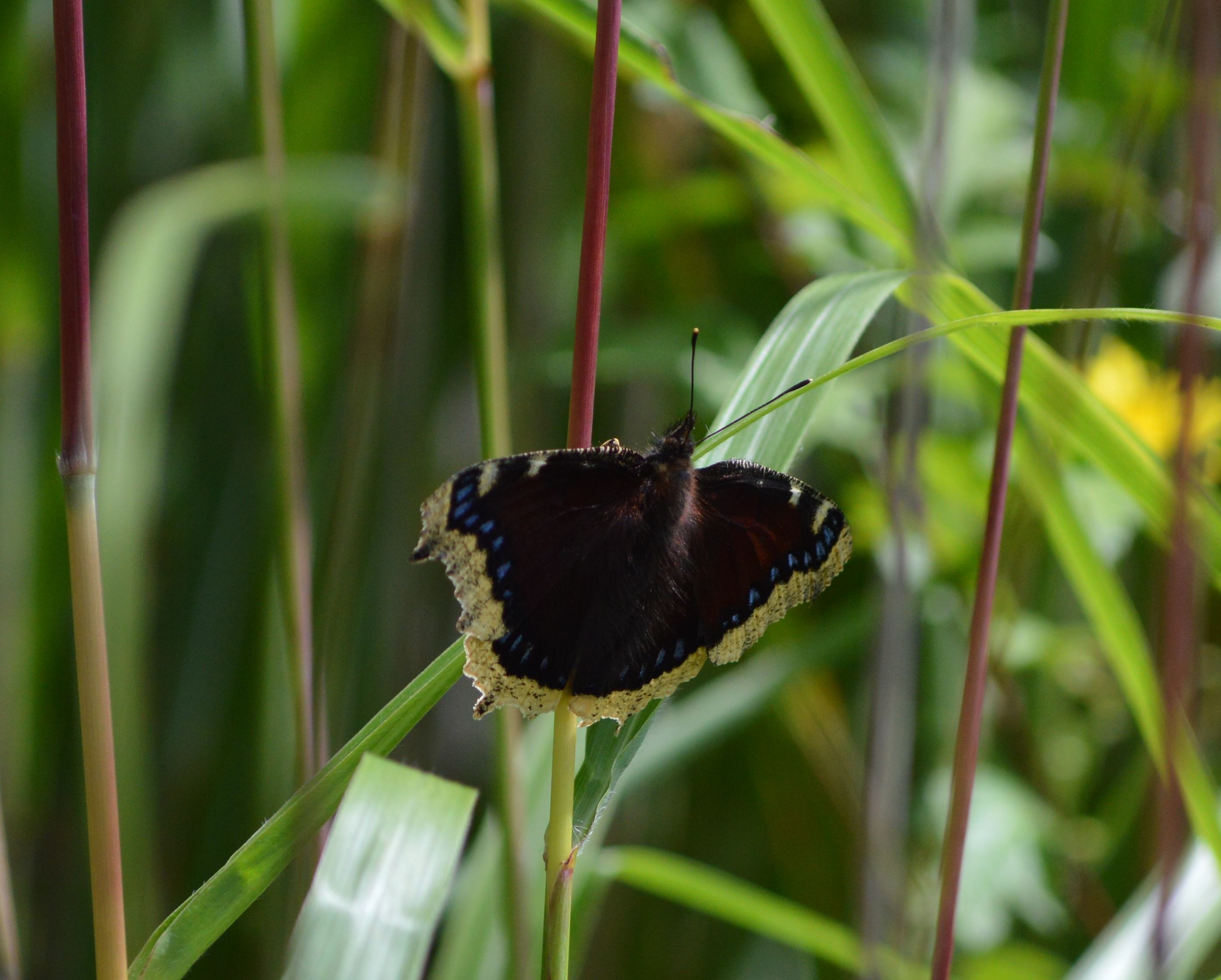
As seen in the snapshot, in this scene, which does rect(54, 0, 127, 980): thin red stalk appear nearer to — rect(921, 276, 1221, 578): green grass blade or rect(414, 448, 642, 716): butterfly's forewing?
rect(414, 448, 642, 716): butterfly's forewing

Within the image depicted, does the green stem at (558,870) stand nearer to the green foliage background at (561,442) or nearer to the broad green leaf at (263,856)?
the broad green leaf at (263,856)

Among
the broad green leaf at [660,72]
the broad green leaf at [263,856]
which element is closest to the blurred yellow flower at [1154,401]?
the broad green leaf at [660,72]

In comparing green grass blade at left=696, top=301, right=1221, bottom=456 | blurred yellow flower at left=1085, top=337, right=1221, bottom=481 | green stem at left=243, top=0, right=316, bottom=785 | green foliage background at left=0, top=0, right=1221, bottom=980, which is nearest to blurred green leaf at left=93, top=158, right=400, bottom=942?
green foliage background at left=0, top=0, right=1221, bottom=980

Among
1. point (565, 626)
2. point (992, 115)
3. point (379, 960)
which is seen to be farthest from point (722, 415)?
point (992, 115)

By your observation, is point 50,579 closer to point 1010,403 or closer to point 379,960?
point 379,960

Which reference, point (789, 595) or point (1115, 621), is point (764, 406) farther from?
point (1115, 621)

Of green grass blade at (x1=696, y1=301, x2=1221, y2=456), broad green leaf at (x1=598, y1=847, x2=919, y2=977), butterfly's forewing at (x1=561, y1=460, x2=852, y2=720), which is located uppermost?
green grass blade at (x1=696, y1=301, x2=1221, y2=456)

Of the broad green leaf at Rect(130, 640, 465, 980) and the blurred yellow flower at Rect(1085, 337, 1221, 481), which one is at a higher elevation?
the blurred yellow flower at Rect(1085, 337, 1221, 481)
